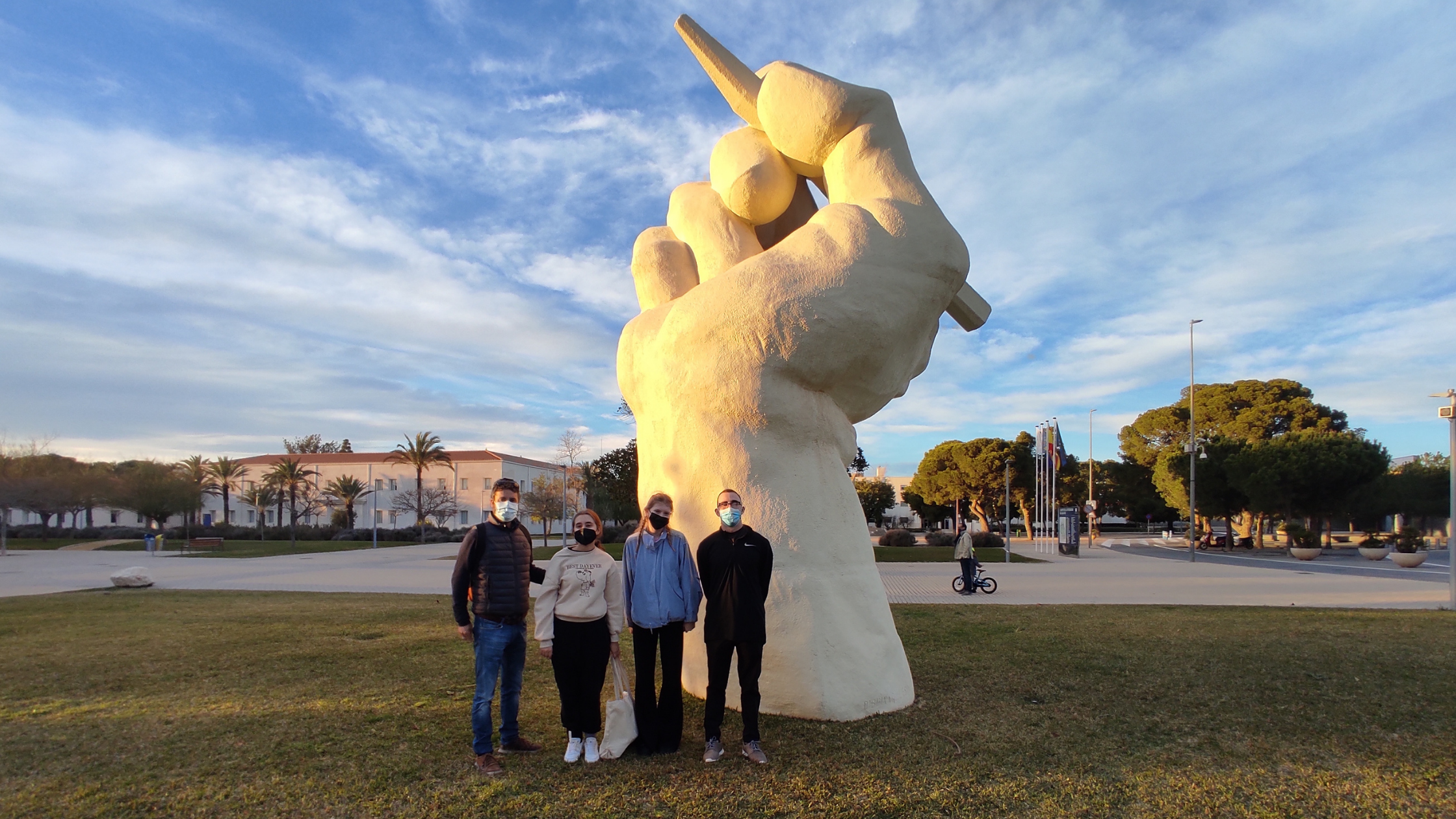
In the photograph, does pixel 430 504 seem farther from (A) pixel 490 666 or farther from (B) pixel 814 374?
(A) pixel 490 666

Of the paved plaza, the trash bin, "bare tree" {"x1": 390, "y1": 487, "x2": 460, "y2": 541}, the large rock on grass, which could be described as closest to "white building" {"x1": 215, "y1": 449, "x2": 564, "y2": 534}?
"bare tree" {"x1": 390, "y1": 487, "x2": 460, "y2": 541}

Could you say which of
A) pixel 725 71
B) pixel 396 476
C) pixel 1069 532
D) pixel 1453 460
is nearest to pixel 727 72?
pixel 725 71

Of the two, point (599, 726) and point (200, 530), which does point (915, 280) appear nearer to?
point (599, 726)

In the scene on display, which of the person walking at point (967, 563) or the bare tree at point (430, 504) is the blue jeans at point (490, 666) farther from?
the bare tree at point (430, 504)

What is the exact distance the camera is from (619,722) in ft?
15.7

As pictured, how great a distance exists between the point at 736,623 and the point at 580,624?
3.01ft

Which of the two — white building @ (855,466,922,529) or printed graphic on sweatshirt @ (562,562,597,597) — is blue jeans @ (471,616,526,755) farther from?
white building @ (855,466,922,529)

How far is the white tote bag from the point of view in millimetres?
4719

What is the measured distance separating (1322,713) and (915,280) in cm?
437

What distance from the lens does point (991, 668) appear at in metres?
7.34

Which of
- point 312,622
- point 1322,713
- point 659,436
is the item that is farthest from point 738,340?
point 312,622

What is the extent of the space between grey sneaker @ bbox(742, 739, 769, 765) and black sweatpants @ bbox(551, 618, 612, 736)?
0.93 meters

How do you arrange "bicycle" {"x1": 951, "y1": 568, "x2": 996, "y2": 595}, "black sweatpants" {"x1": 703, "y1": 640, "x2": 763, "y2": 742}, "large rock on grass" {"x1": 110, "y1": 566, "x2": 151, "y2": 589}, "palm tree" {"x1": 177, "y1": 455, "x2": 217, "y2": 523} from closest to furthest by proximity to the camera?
1. "black sweatpants" {"x1": 703, "y1": 640, "x2": 763, "y2": 742}
2. "bicycle" {"x1": 951, "y1": 568, "x2": 996, "y2": 595}
3. "large rock on grass" {"x1": 110, "y1": 566, "x2": 151, "y2": 589}
4. "palm tree" {"x1": 177, "y1": 455, "x2": 217, "y2": 523}

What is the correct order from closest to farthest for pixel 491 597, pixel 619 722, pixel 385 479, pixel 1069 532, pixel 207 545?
pixel 491 597
pixel 619 722
pixel 1069 532
pixel 207 545
pixel 385 479
